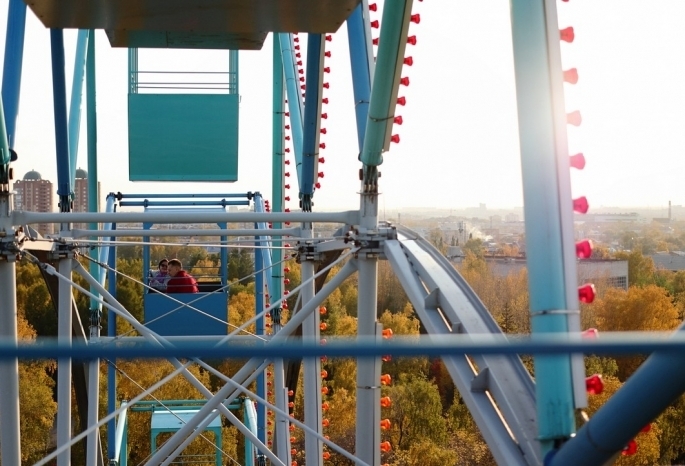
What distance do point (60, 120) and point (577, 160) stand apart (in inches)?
176

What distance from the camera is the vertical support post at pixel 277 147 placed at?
9523 millimetres

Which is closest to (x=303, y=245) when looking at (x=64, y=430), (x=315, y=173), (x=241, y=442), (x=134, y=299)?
(x=315, y=173)

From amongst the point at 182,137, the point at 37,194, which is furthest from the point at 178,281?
the point at 37,194

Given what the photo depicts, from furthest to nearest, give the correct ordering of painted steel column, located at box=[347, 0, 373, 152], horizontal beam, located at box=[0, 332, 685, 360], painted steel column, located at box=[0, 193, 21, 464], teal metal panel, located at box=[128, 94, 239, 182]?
teal metal panel, located at box=[128, 94, 239, 182]
painted steel column, located at box=[347, 0, 373, 152]
painted steel column, located at box=[0, 193, 21, 464]
horizontal beam, located at box=[0, 332, 685, 360]

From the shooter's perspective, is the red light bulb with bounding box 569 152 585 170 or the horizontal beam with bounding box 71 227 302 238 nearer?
the red light bulb with bounding box 569 152 585 170

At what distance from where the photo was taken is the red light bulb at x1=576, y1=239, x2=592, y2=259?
271 cm

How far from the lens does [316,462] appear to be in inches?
270

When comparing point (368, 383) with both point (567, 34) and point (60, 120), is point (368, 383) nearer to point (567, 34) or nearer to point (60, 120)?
point (60, 120)

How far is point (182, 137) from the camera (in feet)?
30.7

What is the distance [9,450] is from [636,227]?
31208 millimetres

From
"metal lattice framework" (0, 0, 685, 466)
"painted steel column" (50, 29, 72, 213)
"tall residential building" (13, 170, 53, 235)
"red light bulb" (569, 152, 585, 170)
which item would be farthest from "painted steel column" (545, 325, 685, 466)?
"tall residential building" (13, 170, 53, 235)

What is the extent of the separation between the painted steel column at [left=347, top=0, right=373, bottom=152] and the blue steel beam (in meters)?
0.34

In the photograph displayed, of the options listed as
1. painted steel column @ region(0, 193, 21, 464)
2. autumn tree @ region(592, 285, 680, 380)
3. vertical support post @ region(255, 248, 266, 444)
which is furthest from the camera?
autumn tree @ region(592, 285, 680, 380)

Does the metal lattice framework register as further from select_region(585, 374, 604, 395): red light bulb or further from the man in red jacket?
the man in red jacket
